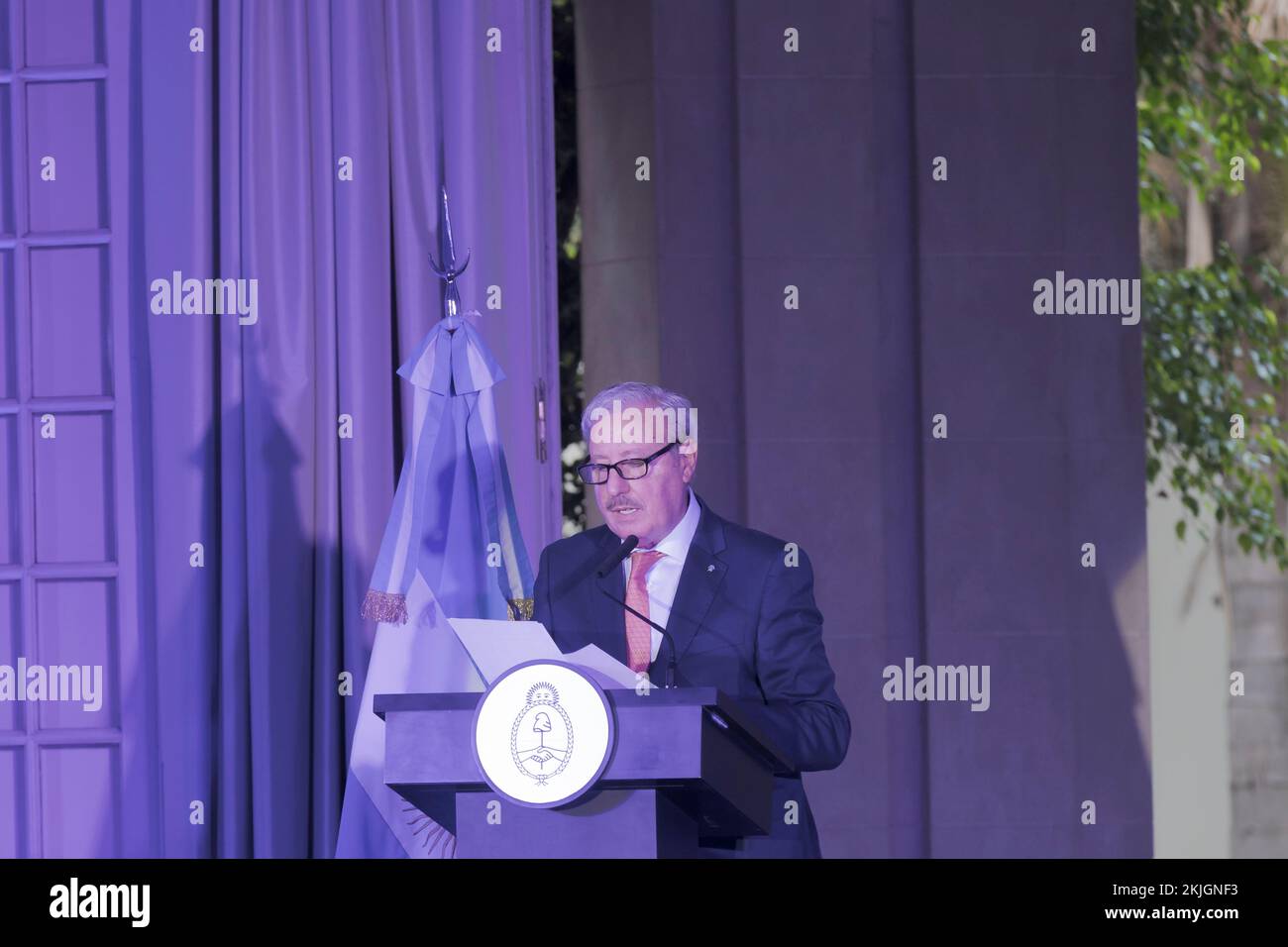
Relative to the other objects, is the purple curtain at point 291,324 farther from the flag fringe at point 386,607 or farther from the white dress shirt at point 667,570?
the white dress shirt at point 667,570

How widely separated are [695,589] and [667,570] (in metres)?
Answer: 0.13

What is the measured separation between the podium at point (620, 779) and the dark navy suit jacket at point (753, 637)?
429 millimetres

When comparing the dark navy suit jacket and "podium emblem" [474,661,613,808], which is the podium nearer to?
"podium emblem" [474,661,613,808]

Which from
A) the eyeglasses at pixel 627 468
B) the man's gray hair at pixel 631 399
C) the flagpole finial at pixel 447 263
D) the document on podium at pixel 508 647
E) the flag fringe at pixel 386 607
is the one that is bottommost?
the flag fringe at pixel 386 607

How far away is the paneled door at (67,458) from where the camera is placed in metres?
3.86

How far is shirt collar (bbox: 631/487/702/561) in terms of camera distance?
108 inches

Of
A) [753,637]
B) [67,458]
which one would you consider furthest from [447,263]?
[753,637]

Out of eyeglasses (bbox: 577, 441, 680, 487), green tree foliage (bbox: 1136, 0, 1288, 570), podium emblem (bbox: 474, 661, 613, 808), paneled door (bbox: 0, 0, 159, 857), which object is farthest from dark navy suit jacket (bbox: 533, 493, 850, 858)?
green tree foliage (bbox: 1136, 0, 1288, 570)

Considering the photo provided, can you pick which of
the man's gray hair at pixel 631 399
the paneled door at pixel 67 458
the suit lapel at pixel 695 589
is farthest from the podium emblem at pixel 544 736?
the paneled door at pixel 67 458

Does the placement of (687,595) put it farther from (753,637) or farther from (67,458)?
(67,458)

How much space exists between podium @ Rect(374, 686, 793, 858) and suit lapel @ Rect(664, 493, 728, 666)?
550mm

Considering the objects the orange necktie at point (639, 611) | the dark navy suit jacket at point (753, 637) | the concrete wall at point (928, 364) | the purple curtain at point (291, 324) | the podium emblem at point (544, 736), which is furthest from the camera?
the concrete wall at point (928, 364)

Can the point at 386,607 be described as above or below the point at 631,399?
below

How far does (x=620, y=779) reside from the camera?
1863 mm
